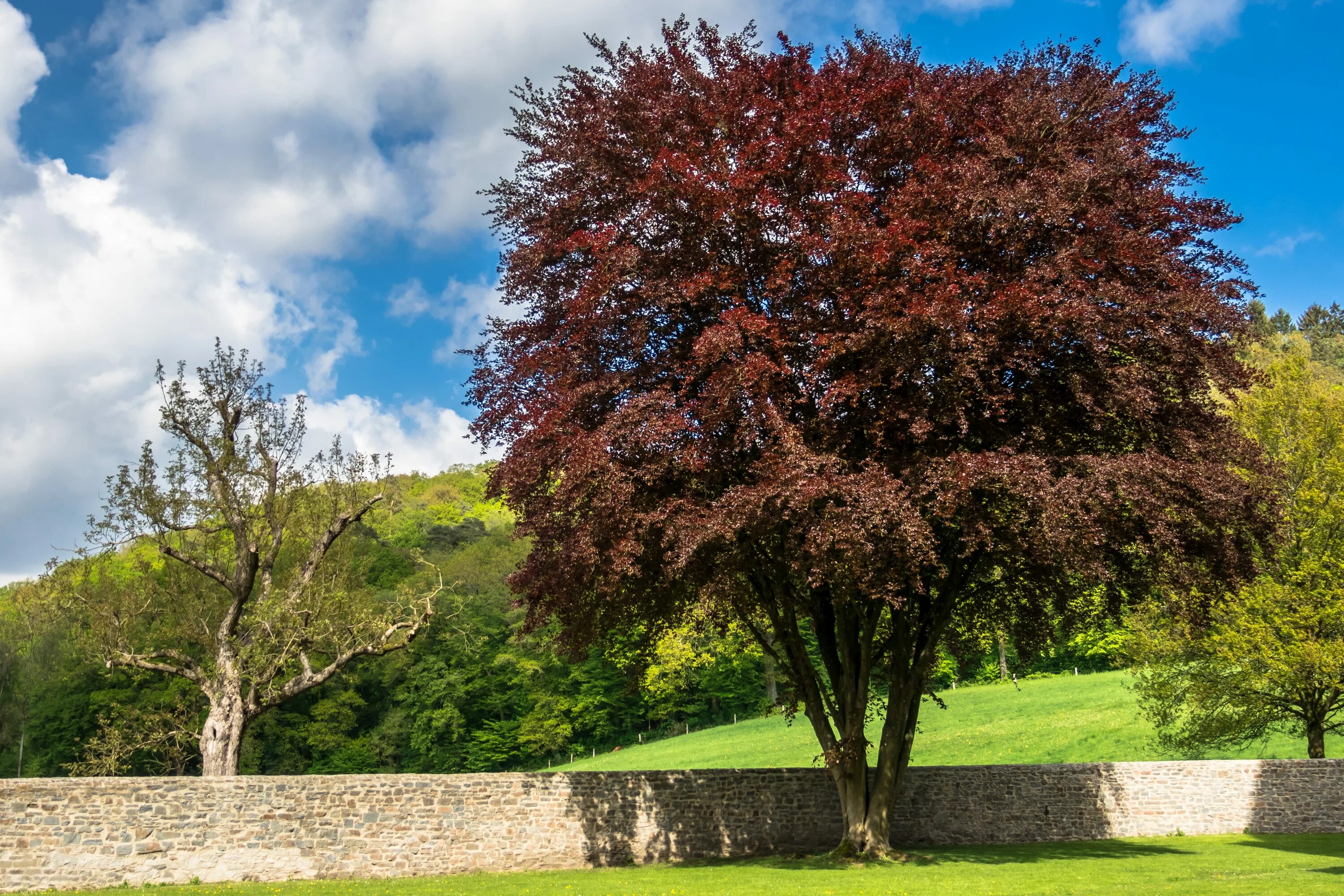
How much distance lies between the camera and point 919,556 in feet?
39.2

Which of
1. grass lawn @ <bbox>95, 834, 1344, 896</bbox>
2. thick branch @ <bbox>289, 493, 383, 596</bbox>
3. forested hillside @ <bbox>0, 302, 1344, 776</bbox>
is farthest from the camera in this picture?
forested hillside @ <bbox>0, 302, 1344, 776</bbox>

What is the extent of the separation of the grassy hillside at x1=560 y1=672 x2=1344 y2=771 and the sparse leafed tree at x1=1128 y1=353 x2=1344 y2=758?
2.35 m

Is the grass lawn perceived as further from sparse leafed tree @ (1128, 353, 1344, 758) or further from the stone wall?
sparse leafed tree @ (1128, 353, 1344, 758)

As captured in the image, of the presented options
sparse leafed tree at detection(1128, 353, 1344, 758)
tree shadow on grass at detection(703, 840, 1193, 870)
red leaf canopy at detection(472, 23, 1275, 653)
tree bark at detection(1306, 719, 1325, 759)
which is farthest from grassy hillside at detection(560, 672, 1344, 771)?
red leaf canopy at detection(472, 23, 1275, 653)

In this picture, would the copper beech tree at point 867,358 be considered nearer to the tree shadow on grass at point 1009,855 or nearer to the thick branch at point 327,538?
the tree shadow on grass at point 1009,855

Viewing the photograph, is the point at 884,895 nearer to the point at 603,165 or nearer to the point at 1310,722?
the point at 603,165

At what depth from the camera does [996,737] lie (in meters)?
31.2

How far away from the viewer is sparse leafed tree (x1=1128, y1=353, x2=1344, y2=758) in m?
21.8

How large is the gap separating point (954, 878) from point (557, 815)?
6476mm

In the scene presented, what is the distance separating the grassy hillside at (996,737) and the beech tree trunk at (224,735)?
10797mm

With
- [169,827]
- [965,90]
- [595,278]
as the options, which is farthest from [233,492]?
[965,90]

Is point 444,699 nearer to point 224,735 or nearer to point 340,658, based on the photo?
point 340,658

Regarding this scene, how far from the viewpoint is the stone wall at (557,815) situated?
13141 mm

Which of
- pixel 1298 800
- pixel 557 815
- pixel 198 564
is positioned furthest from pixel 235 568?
pixel 1298 800
